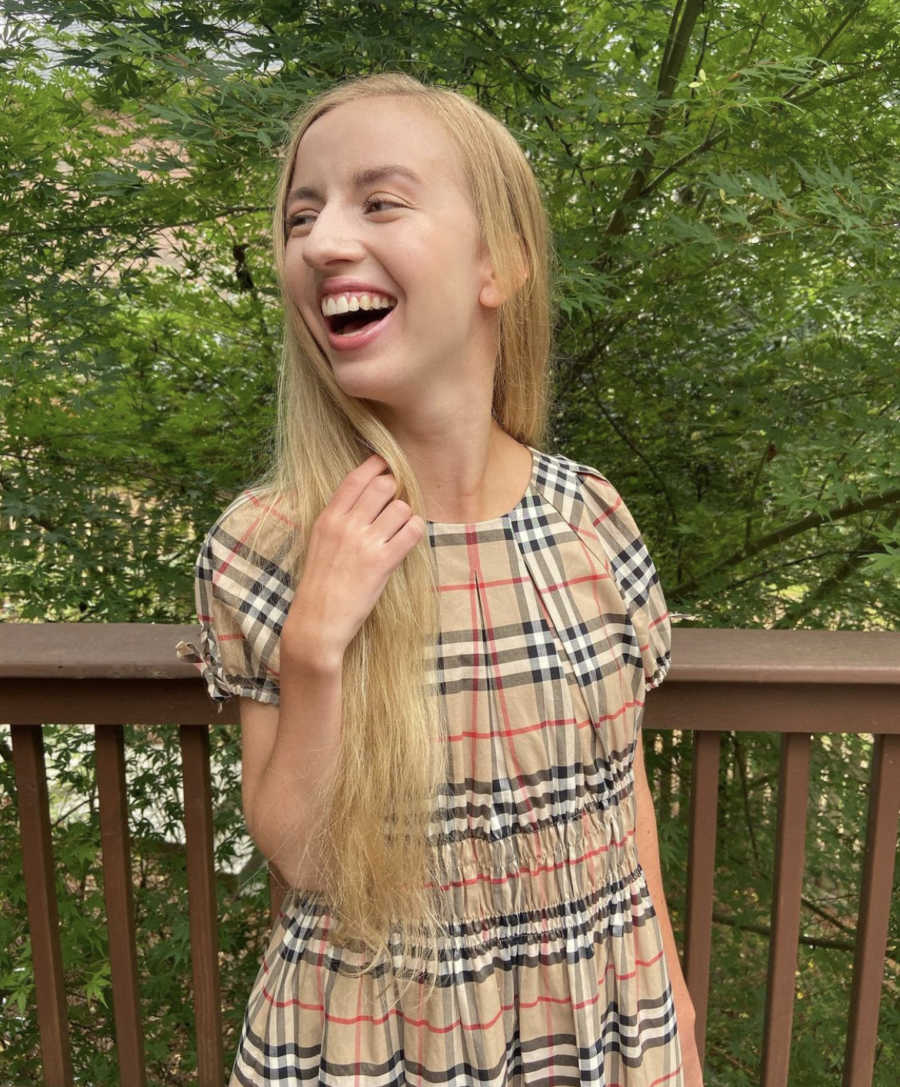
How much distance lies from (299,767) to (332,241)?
539 mm

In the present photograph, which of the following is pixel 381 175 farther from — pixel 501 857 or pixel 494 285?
pixel 501 857

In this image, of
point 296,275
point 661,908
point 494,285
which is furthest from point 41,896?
point 494,285

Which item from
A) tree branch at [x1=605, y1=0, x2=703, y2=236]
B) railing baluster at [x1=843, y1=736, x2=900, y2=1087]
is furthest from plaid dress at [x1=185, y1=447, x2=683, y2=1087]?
tree branch at [x1=605, y1=0, x2=703, y2=236]

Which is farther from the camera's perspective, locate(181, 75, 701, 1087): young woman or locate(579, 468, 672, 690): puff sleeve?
locate(579, 468, 672, 690): puff sleeve

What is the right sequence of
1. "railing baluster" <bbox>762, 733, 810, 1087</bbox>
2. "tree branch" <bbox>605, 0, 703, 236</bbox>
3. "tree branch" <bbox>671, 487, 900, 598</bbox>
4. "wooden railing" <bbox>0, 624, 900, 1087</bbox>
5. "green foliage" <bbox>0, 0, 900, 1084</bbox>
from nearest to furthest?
"wooden railing" <bbox>0, 624, 900, 1087</bbox> → "railing baluster" <bbox>762, 733, 810, 1087</bbox> → "green foliage" <bbox>0, 0, 900, 1084</bbox> → "tree branch" <bbox>605, 0, 703, 236</bbox> → "tree branch" <bbox>671, 487, 900, 598</bbox>

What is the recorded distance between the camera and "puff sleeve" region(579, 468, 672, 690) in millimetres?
1134

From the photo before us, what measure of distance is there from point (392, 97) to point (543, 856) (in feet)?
2.82

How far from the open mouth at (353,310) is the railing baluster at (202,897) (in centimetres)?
68

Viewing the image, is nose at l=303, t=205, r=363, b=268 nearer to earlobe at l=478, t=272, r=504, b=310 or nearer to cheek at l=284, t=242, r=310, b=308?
cheek at l=284, t=242, r=310, b=308

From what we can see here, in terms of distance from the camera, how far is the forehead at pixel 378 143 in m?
0.94

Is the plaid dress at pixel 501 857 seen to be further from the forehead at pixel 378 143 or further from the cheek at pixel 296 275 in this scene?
the forehead at pixel 378 143

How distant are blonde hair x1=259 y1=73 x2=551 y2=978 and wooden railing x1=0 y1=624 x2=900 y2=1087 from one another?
0.34 m

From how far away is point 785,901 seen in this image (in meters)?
1.39

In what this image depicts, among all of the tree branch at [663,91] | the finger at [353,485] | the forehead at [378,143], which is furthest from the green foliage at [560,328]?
the finger at [353,485]
